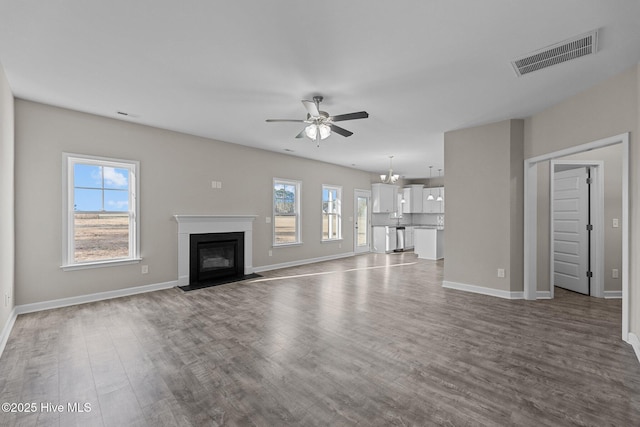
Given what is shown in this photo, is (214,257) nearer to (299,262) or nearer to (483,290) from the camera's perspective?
(299,262)

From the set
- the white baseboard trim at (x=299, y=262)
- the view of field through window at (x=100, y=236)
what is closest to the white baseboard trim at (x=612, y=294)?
the white baseboard trim at (x=299, y=262)

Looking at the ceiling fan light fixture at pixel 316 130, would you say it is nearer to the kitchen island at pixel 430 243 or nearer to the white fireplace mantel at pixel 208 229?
the white fireplace mantel at pixel 208 229

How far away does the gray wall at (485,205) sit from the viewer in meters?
4.44

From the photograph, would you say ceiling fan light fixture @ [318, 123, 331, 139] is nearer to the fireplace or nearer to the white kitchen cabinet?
the fireplace

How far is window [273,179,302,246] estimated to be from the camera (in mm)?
6895

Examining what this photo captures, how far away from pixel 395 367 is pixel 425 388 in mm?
326

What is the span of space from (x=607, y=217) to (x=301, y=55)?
530 centimetres

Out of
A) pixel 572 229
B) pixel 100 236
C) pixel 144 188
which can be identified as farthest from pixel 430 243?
pixel 100 236

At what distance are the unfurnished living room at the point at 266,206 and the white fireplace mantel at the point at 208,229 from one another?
37 millimetres

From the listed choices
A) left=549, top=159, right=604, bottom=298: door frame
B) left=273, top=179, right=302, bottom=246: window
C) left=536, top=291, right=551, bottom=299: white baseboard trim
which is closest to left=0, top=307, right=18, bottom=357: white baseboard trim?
left=273, top=179, right=302, bottom=246: window

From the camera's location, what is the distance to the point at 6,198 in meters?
3.18

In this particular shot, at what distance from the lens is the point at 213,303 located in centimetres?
424

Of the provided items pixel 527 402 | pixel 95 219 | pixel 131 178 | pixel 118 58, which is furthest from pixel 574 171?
pixel 95 219

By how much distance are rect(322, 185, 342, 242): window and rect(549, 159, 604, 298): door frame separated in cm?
501
